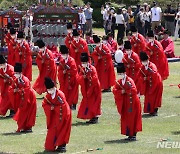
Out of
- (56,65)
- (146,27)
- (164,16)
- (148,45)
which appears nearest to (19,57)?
(56,65)

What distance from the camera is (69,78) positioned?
85.8 ft

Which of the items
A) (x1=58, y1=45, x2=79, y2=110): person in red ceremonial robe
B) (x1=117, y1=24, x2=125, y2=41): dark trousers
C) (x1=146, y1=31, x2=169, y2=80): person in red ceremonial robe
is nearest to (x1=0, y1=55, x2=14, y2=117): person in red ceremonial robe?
(x1=58, y1=45, x2=79, y2=110): person in red ceremonial robe

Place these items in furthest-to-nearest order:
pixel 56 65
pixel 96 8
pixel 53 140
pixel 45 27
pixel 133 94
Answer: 1. pixel 96 8
2. pixel 45 27
3. pixel 56 65
4. pixel 133 94
5. pixel 53 140

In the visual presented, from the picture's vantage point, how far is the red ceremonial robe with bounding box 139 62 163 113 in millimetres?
25234

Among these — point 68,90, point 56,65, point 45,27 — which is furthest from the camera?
point 45,27

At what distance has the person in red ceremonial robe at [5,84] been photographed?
80.6ft

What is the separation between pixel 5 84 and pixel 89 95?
8.83 ft

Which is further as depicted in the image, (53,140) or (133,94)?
(133,94)

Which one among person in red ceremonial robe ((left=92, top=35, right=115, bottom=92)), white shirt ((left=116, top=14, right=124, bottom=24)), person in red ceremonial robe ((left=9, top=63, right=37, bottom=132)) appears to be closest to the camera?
person in red ceremonial robe ((left=9, top=63, right=37, bottom=132))

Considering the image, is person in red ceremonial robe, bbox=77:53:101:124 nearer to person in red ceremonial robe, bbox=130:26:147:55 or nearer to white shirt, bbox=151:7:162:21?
person in red ceremonial robe, bbox=130:26:147:55

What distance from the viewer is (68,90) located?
26.3 meters

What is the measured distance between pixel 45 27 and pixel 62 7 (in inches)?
49.0

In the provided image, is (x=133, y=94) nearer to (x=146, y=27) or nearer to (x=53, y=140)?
(x=53, y=140)

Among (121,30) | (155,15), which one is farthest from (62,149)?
(155,15)
